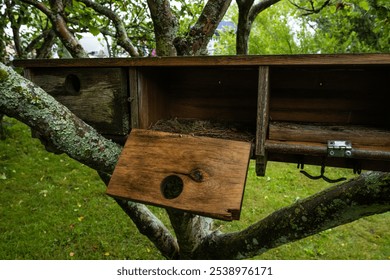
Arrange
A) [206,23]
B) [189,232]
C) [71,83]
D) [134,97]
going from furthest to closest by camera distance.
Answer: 1. [189,232]
2. [206,23]
3. [71,83]
4. [134,97]

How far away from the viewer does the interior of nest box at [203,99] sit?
193 cm

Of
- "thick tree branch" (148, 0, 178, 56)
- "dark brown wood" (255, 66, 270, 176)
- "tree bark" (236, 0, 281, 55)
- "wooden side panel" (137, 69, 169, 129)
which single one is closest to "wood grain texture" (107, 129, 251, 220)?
"dark brown wood" (255, 66, 270, 176)

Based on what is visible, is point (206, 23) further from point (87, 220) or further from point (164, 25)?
point (87, 220)

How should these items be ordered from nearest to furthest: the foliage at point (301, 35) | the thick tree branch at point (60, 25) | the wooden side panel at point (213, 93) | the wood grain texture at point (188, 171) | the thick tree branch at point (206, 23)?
the wood grain texture at point (188, 171), the wooden side panel at point (213, 93), the thick tree branch at point (206, 23), the thick tree branch at point (60, 25), the foliage at point (301, 35)

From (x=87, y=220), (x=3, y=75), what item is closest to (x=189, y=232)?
(x=3, y=75)

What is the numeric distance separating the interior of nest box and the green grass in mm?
2973

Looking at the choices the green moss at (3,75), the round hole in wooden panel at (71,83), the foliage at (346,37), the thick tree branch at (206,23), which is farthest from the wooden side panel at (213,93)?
the foliage at (346,37)

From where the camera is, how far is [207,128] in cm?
189

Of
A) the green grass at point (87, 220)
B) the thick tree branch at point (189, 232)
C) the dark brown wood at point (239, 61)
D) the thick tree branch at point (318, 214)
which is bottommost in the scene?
the green grass at point (87, 220)

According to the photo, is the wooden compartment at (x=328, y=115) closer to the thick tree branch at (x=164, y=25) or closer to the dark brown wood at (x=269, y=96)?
the dark brown wood at (x=269, y=96)

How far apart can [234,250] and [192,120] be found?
0.97m

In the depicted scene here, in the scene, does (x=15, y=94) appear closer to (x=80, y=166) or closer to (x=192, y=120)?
(x=192, y=120)

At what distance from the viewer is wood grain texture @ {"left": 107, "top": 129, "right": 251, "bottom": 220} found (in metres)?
1.32

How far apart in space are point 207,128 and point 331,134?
2.17 feet
